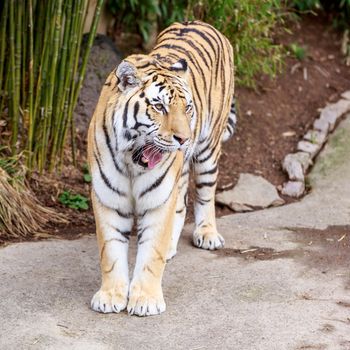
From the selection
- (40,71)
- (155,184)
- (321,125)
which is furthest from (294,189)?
(155,184)

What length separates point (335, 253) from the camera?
530 centimetres

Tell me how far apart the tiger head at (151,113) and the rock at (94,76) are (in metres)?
2.49

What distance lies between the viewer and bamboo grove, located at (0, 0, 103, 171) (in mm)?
5793

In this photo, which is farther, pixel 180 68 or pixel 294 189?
pixel 294 189

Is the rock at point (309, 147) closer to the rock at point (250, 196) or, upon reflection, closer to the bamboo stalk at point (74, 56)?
the rock at point (250, 196)

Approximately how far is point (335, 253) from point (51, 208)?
1856 mm

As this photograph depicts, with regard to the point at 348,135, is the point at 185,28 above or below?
above

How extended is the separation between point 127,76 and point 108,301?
3.47 feet

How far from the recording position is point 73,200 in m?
6.12

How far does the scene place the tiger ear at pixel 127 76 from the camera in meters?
4.16

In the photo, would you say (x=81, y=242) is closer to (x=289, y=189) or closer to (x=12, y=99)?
(x=12, y=99)

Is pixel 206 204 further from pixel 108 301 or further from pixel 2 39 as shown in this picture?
pixel 2 39

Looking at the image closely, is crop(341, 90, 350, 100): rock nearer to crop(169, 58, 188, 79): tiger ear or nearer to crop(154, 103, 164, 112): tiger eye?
crop(169, 58, 188, 79): tiger ear

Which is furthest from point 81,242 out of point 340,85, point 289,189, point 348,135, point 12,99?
point 340,85
